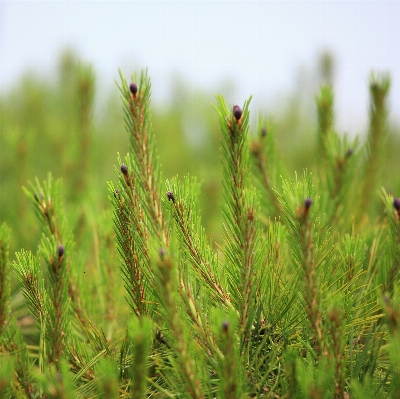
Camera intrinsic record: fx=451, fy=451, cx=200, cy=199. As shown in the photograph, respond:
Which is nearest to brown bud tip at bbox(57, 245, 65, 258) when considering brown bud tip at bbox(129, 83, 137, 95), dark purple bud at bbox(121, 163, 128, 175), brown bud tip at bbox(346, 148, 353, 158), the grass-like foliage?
the grass-like foliage

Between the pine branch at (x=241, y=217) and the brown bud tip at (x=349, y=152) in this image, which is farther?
the brown bud tip at (x=349, y=152)

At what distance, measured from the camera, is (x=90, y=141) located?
164 cm

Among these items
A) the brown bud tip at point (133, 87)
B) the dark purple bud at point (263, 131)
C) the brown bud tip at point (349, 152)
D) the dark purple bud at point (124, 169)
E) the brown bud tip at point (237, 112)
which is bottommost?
the brown bud tip at point (349, 152)

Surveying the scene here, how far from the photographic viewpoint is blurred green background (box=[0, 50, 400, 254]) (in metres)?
1.51

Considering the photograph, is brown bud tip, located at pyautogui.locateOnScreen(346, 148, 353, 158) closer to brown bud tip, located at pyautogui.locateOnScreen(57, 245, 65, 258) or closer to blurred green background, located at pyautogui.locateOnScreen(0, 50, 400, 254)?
blurred green background, located at pyautogui.locateOnScreen(0, 50, 400, 254)

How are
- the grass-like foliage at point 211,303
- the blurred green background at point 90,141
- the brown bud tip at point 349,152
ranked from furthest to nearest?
the blurred green background at point 90,141, the brown bud tip at point 349,152, the grass-like foliage at point 211,303

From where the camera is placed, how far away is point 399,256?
0.76 meters

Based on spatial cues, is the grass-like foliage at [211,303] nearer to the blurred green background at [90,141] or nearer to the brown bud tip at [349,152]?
the blurred green background at [90,141]

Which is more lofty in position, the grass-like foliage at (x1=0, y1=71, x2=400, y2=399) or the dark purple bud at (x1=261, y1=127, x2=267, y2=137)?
the dark purple bud at (x1=261, y1=127, x2=267, y2=137)

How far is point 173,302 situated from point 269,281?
21 centimetres

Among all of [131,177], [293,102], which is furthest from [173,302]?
[293,102]

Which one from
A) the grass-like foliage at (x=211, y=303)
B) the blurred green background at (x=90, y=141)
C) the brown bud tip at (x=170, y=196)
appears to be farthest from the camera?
the blurred green background at (x=90, y=141)

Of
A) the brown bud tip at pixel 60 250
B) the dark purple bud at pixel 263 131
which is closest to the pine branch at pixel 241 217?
the brown bud tip at pixel 60 250

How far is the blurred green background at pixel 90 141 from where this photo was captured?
151 centimetres
